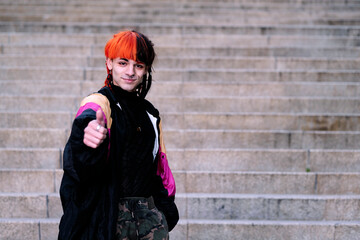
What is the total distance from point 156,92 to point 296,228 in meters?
2.79

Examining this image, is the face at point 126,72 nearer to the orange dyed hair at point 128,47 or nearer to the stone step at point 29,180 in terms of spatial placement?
the orange dyed hair at point 128,47

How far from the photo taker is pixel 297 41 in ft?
20.9

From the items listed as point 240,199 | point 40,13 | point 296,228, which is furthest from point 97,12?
point 296,228

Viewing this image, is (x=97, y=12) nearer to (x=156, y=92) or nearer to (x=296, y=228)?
(x=156, y=92)

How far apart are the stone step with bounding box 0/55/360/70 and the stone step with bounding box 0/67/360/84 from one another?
0.30 meters

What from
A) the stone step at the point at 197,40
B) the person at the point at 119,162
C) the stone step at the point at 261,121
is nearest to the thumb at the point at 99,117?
the person at the point at 119,162

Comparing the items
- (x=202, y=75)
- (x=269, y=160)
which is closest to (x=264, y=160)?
(x=269, y=160)

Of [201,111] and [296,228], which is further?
[201,111]

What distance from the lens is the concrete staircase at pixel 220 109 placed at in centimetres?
349

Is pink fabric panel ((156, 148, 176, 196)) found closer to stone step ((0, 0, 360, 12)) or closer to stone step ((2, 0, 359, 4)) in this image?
stone step ((0, 0, 360, 12))

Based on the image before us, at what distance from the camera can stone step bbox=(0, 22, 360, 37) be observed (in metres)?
6.55

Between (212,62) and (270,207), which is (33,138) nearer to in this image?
(270,207)

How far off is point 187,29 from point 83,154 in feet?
18.3

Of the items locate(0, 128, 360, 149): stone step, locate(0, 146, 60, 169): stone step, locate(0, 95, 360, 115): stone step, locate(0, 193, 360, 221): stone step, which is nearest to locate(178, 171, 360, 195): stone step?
locate(0, 193, 360, 221): stone step
